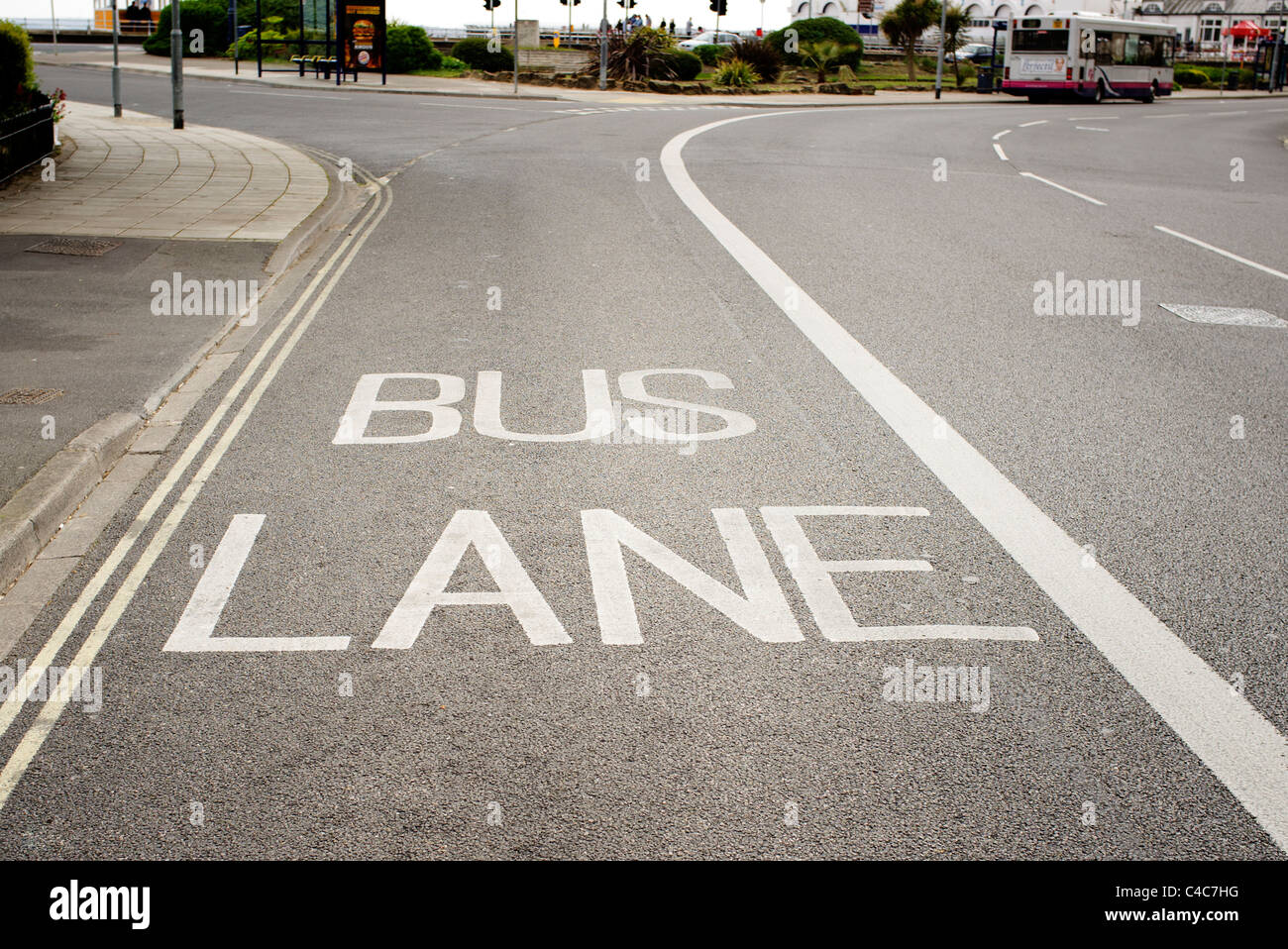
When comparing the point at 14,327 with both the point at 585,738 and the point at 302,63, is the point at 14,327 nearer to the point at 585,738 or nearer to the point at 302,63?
the point at 585,738

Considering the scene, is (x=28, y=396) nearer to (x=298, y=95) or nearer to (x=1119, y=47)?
(x=298, y=95)

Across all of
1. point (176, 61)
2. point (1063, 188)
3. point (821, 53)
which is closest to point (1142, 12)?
point (821, 53)

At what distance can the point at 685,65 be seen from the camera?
51.0 meters

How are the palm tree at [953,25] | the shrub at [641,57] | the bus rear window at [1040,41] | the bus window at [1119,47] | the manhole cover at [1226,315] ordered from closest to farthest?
the manhole cover at [1226,315], the bus rear window at [1040,41], the shrub at [641,57], the bus window at [1119,47], the palm tree at [953,25]

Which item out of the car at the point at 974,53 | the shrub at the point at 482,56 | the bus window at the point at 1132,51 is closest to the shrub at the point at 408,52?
the shrub at the point at 482,56

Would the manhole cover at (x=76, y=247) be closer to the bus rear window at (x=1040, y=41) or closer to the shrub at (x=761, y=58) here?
the bus rear window at (x=1040, y=41)

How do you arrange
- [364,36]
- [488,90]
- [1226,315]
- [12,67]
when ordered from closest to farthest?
[1226,315] < [12,67] < [488,90] < [364,36]

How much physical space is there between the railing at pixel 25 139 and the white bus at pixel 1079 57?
37951mm

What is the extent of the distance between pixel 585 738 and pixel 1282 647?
9.15 feet

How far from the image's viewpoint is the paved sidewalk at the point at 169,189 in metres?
13.7

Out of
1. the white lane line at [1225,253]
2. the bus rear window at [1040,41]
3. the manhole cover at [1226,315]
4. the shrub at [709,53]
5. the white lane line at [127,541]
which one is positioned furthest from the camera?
the shrub at [709,53]

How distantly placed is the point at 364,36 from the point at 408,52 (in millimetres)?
8691

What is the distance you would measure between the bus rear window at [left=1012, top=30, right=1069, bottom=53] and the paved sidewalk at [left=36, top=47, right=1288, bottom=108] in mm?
2356

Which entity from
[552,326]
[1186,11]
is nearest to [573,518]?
[552,326]
